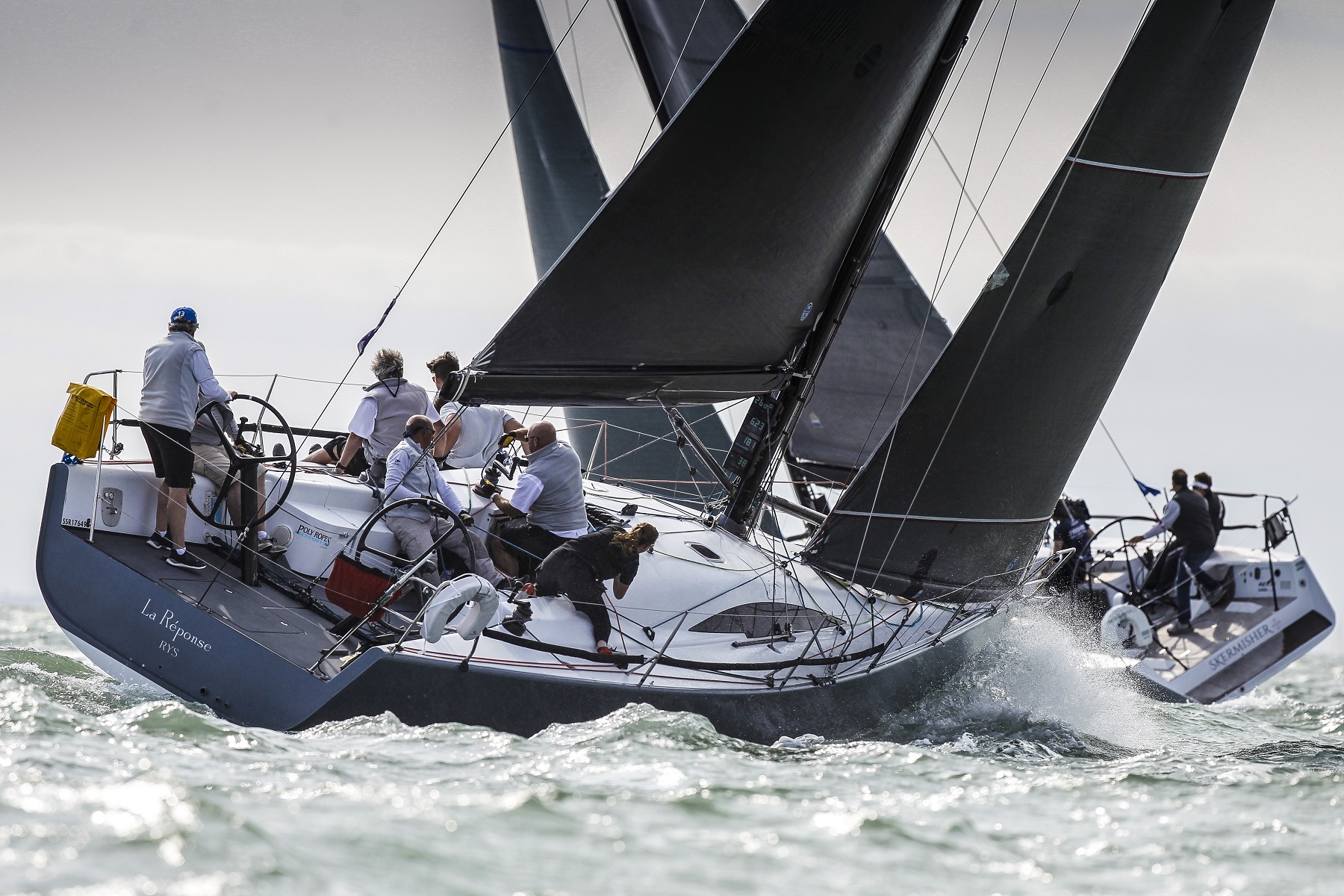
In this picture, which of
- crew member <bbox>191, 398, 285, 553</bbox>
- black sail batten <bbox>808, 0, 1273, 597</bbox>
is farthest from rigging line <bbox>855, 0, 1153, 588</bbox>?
crew member <bbox>191, 398, 285, 553</bbox>

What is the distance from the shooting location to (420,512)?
6531 millimetres

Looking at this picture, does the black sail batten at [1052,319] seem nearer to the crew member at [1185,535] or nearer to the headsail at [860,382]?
the headsail at [860,382]

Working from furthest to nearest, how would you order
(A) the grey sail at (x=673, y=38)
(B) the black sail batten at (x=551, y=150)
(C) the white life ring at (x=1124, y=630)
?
(B) the black sail batten at (x=551, y=150), (A) the grey sail at (x=673, y=38), (C) the white life ring at (x=1124, y=630)

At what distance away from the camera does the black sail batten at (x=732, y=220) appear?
→ 607 centimetres

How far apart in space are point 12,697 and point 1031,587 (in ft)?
18.6

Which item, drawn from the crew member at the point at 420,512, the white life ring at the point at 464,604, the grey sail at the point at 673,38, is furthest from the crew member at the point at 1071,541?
the white life ring at the point at 464,604

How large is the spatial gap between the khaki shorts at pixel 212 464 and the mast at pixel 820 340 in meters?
2.93

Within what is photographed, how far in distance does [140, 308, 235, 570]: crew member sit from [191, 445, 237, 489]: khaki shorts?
22 centimetres

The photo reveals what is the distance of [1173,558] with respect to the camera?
11.3 metres

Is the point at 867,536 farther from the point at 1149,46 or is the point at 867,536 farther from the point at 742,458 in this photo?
the point at 1149,46

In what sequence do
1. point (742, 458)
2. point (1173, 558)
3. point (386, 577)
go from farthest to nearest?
point (1173, 558) < point (742, 458) < point (386, 577)

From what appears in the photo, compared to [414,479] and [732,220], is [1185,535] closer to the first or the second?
[732,220]

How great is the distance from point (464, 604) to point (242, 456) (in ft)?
5.23

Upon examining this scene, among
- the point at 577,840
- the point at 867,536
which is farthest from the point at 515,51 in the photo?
the point at 577,840
